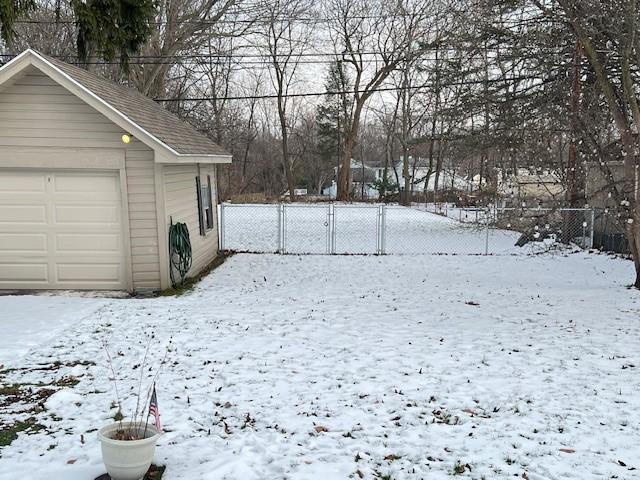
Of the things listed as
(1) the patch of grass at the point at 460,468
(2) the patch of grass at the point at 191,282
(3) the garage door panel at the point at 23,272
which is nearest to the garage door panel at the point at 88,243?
(3) the garage door panel at the point at 23,272

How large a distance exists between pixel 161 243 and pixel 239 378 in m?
4.25

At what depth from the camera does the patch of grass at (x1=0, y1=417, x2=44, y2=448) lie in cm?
388

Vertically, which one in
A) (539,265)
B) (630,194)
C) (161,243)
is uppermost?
(630,194)

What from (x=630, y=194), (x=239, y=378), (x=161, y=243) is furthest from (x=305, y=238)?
(x=239, y=378)

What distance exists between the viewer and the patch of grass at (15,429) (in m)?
3.88

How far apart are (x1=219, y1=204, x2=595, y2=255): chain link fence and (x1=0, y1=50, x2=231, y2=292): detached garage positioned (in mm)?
5326

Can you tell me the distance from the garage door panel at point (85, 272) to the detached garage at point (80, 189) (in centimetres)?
2

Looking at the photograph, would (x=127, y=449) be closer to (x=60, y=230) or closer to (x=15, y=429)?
(x=15, y=429)

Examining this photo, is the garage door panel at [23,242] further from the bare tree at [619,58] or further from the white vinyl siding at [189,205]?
the bare tree at [619,58]

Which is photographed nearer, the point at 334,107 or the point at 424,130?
the point at 424,130

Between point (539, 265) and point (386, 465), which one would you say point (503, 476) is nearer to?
point (386, 465)

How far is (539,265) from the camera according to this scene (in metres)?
12.7

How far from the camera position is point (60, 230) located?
870 centimetres

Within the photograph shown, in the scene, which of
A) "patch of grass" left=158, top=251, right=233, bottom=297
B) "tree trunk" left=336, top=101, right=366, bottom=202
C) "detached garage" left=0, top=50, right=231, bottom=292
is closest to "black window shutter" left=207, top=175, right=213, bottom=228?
"patch of grass" left=158, top=251, right=233, bottom=297
